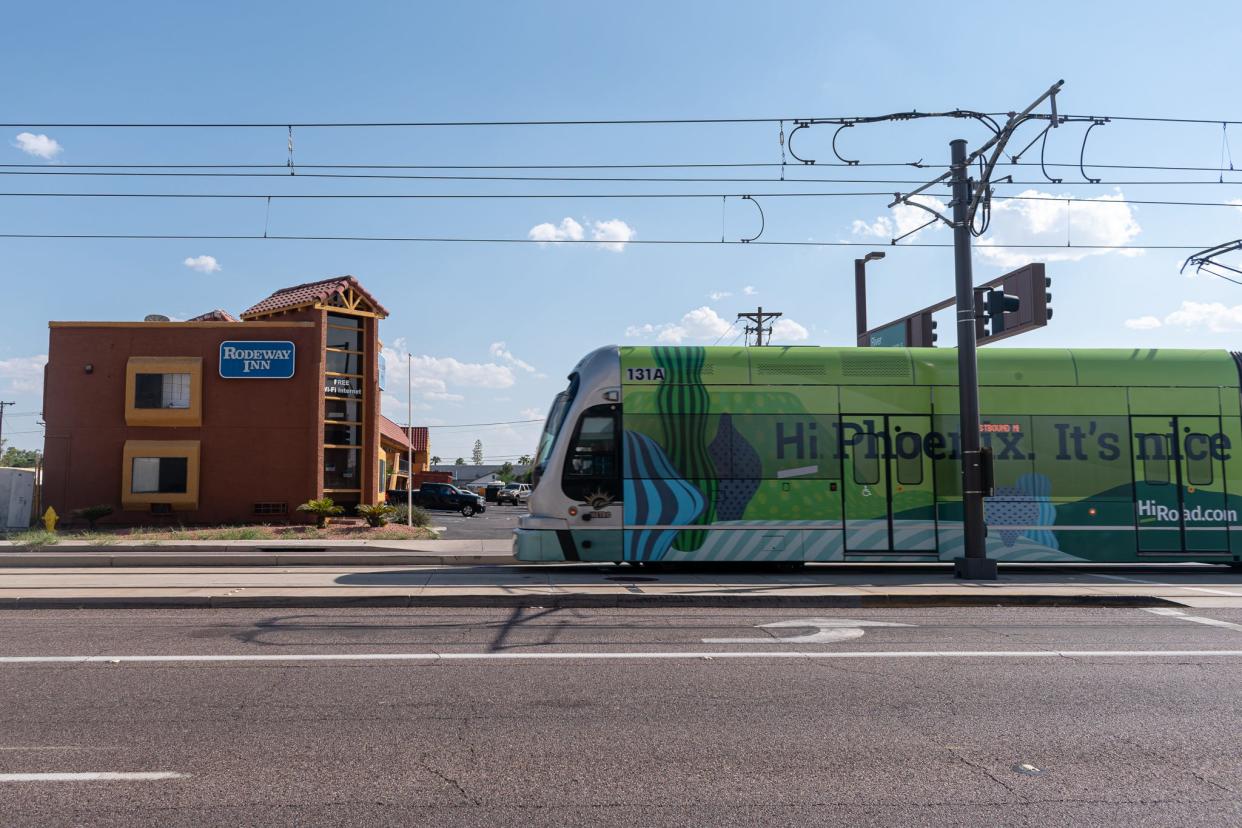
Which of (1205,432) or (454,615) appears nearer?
(454,615)

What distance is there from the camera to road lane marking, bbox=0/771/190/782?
4.27 meters

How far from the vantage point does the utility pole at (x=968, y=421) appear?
41.5ft

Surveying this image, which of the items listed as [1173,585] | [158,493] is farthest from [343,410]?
[1173,585]

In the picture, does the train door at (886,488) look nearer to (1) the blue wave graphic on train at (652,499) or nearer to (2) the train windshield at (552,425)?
(1) the blue wave graphic on train at (652,499)

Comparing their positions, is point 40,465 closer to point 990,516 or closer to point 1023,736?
point 990,516

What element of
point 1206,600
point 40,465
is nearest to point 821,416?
point 1206,600

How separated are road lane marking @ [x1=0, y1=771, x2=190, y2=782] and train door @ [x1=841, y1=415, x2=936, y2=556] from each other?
10.5 meters

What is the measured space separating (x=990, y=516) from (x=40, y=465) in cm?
2724

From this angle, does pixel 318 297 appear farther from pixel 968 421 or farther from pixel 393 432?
pixel 968 421

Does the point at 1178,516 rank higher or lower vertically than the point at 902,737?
higher

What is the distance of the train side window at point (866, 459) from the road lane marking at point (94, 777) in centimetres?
1079

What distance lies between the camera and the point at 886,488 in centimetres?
1352

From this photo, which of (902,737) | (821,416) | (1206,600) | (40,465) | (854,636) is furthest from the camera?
(40,465)

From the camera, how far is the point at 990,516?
13.7 metres
